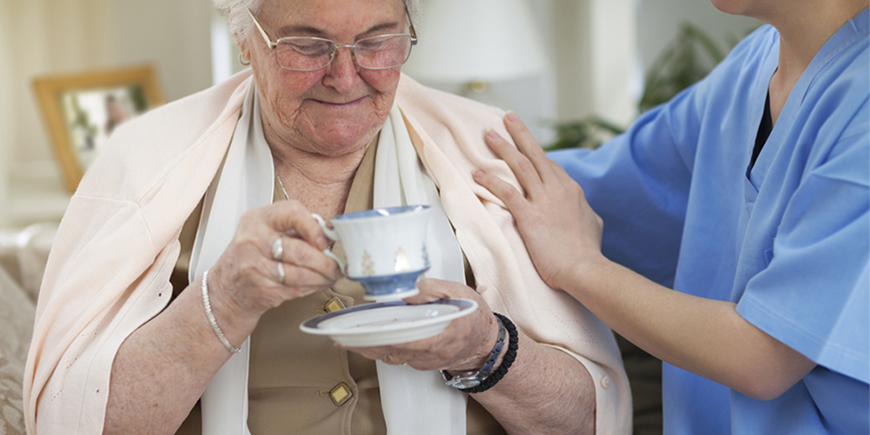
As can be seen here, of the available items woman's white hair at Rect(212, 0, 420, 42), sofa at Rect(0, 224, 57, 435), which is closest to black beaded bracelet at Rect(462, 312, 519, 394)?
woman's white hair at Rect(212, 0, 420, 42)

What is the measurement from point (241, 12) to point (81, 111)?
3.03 m

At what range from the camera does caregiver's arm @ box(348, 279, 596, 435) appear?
970mm

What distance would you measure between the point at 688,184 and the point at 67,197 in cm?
355

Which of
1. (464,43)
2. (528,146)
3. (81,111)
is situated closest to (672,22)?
(464,43)

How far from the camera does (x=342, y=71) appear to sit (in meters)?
1.15

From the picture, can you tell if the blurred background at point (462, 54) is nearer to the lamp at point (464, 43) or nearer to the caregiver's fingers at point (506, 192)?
the lamp at point (464, 43)

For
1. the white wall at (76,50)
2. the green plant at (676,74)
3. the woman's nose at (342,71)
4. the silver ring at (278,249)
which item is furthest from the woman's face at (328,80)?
the white wall at (76,50)

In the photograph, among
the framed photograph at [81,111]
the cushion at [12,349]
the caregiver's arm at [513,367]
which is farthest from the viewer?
the framed photograph at [81,111]

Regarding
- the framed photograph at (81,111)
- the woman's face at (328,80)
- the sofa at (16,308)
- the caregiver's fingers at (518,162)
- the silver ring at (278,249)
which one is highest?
the woman's face at (328,80)

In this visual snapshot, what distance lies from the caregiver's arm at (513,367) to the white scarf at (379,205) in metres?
0.08

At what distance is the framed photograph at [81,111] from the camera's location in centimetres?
377

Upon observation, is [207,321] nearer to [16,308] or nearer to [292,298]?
[292,298]

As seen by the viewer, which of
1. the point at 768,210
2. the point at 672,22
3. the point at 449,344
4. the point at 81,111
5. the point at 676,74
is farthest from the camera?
the point at 81,111

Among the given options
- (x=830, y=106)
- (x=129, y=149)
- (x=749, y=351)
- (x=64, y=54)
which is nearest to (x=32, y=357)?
(x=129, y=149)
